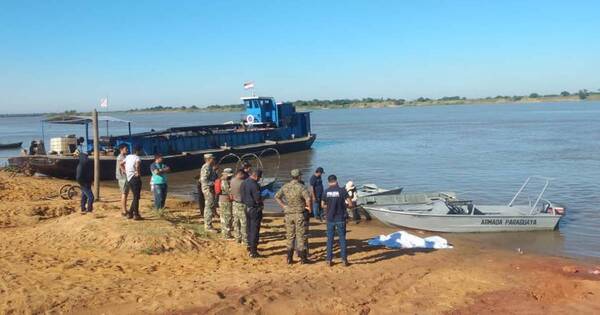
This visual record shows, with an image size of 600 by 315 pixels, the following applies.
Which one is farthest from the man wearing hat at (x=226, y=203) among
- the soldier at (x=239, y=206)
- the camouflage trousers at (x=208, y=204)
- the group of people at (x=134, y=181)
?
the group of people at (x=134, y=181)

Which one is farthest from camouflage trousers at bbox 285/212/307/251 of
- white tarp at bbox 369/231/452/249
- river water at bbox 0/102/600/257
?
river water at bbox 0/102/600/257

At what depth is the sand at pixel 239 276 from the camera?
22.7 ft

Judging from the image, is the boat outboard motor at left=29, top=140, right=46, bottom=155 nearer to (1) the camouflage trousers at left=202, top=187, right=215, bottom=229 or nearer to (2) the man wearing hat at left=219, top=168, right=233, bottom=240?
(1) the camouflage trousers at left=202, top=187, right=215, bottom=229

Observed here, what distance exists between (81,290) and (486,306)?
5.54 metres

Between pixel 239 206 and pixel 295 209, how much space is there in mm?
1311

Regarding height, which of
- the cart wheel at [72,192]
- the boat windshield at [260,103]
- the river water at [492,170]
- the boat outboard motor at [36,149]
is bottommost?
the river water at [492,170]

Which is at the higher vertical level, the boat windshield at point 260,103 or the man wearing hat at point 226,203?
the boat windshield at point 260,103

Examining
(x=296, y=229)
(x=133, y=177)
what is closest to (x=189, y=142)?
(x=133, y=177)

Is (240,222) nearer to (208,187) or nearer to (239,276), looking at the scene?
(208,187)

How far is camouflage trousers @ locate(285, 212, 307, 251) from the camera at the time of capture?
873cm

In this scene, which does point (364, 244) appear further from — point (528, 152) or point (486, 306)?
point (528, 152)

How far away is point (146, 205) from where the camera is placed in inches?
548

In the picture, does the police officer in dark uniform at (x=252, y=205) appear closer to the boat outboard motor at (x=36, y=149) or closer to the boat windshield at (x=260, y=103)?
the boat outboard motor at (x=36, y=149)

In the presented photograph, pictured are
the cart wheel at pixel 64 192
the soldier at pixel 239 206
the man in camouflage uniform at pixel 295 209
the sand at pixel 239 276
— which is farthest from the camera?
the cart wheel at pixel 64 192
